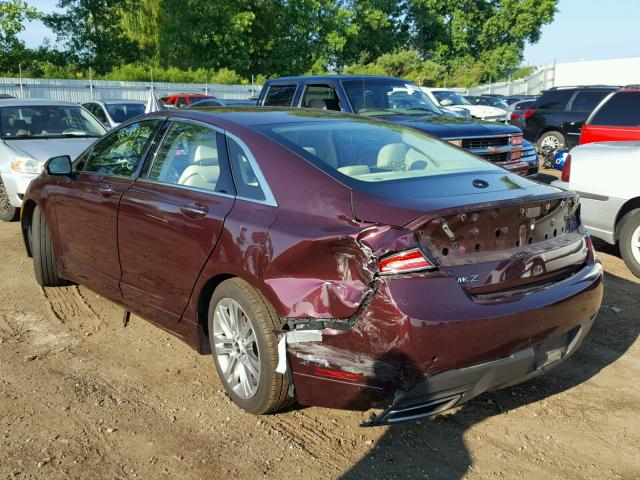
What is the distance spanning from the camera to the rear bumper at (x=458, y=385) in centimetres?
293

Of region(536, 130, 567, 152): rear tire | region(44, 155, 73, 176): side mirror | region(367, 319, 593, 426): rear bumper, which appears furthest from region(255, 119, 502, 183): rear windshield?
region(536, 130, 567, 152): rear tire

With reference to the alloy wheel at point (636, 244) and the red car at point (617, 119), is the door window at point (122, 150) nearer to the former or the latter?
the alloy wheel at point (636, 244)

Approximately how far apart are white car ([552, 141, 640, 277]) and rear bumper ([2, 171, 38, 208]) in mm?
6221

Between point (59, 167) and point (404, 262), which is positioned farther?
point (59, 167)

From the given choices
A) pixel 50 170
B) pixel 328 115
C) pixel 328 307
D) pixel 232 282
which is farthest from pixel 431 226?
pixel 50 170

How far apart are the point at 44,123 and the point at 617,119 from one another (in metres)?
8.06

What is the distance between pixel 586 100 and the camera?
15047mm

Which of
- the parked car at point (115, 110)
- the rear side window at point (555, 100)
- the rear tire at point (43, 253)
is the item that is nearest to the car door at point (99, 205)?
the rear tire at point (43, 253)

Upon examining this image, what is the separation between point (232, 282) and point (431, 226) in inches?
44.8

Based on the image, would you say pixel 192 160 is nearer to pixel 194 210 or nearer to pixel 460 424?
pixel 194 210

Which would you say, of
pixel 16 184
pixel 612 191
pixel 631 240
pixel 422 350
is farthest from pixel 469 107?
pixel 422 350

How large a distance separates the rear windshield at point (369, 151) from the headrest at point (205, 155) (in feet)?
1.06

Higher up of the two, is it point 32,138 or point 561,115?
point 561,115

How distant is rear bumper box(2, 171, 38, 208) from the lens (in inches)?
321
